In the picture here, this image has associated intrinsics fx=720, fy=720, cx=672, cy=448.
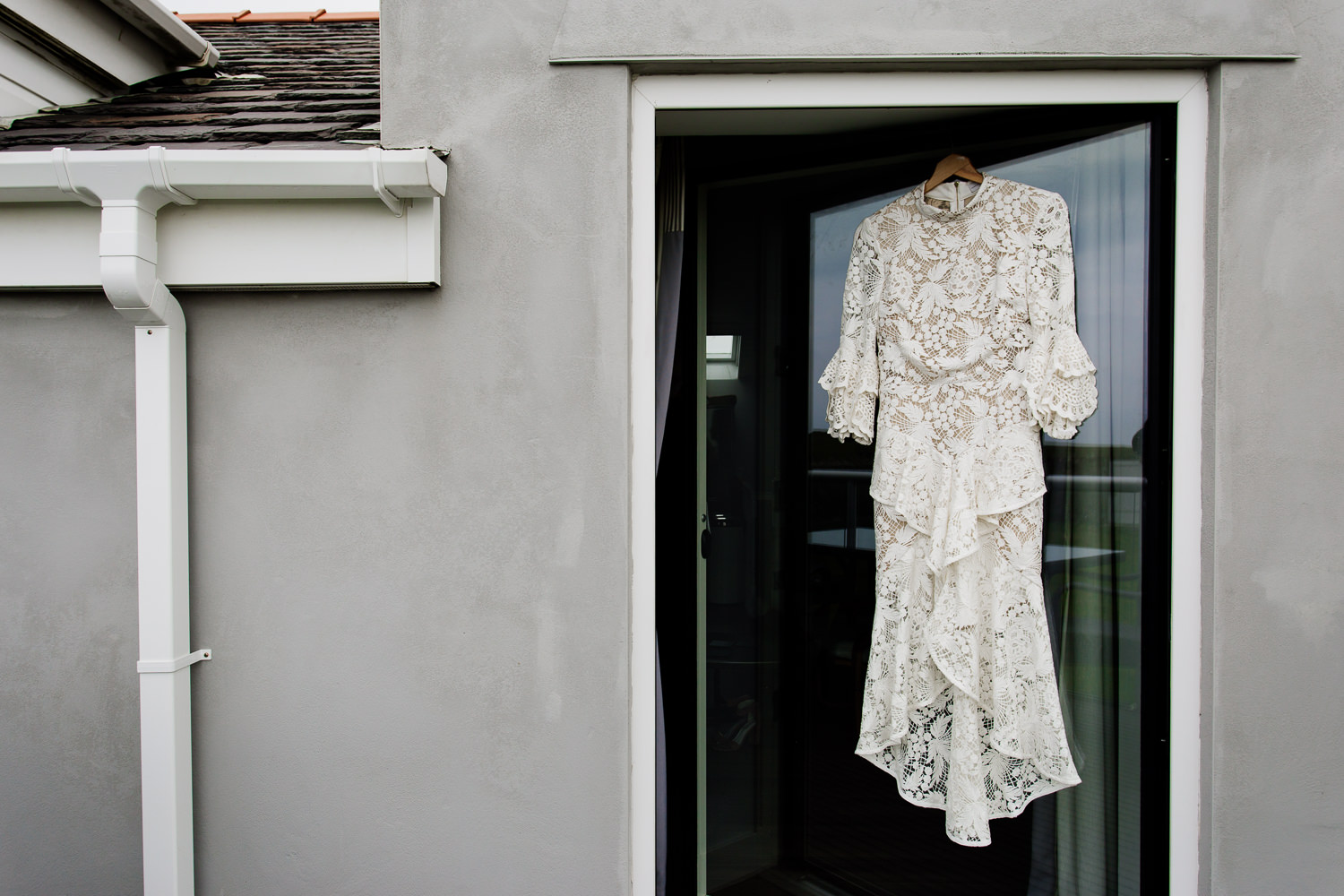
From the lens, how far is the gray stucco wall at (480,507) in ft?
5.89

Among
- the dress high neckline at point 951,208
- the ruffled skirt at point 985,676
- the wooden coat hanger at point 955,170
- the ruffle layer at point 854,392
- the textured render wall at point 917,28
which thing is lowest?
the ruffled skirt at point 985,676

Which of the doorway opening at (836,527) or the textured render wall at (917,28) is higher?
the textured render wall at (917,28)

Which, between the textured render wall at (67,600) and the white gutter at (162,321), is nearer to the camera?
the white gutter at (162,321)

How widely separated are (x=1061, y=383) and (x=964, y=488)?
0.38 m

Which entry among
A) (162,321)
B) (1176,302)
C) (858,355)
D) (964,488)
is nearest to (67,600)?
(162,321)

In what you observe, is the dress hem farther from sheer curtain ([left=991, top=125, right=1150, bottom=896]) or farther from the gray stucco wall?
the gray stucco wall

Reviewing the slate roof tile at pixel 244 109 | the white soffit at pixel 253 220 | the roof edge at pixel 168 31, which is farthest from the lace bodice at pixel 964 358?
the roof edge at pixel 168 31

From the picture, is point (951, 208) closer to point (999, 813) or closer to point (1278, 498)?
point (1278, 498)

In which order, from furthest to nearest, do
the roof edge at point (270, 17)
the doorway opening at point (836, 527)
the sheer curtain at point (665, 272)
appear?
the roof edge at point (270, 17) < the sheer curtain at point (665, 272) < the doorway opening at point (836, 527)

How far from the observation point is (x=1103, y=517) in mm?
2025

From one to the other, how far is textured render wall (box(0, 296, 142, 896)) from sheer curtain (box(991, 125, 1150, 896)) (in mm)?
2593

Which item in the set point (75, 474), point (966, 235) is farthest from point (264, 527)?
point (966, 235)

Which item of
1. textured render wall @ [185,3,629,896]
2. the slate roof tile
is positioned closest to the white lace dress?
textured render wall @ [185,3,629,896]

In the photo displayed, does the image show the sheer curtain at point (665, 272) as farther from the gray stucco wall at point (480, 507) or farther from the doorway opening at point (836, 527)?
the gray stucco wall at point (480, 507)
